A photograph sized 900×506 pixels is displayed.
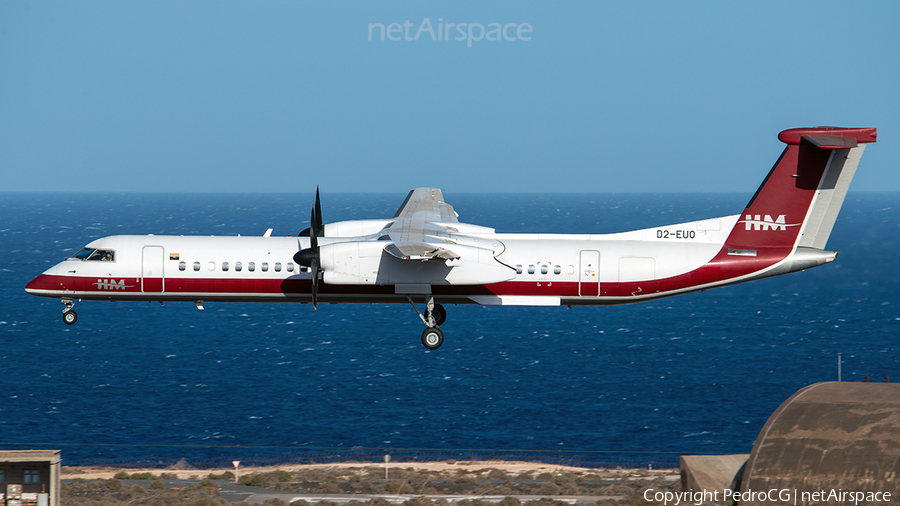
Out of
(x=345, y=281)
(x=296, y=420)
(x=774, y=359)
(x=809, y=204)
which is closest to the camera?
(x=345, y=281)

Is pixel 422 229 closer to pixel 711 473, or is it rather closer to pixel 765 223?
pixel 765 223

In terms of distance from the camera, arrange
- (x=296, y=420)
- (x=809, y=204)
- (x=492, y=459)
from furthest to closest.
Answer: (x=296, y=420), (x=492, y=459), (x=809, y=204)

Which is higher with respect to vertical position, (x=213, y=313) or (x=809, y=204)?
(x=809, y=204)

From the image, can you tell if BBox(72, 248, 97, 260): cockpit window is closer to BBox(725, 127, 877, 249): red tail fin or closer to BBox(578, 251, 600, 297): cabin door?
BBox(578, 251, 600, 297): cabin door

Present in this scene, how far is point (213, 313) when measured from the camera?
104500 mm

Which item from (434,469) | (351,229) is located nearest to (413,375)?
(434,469)

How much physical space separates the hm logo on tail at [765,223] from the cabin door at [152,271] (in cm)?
2511

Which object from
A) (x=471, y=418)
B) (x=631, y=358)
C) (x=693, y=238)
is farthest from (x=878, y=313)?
(x=693, y=238)

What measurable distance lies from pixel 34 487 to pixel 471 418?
129ft

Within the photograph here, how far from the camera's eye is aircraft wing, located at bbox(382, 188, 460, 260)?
29438 mm

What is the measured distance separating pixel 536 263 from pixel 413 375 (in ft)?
136

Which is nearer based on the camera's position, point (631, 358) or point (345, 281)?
point (345, 281)

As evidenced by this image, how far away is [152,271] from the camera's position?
33906mm

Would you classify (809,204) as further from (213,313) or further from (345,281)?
(213,313)
